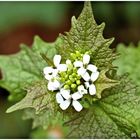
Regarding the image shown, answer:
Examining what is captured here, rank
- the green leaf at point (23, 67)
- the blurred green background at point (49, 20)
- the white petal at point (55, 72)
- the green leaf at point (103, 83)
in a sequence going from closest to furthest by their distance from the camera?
the green leaf at point (103, 83), the white petal at point (55, 72), the green leaf at point (23, 67), the blurred green background at point (49, 20)

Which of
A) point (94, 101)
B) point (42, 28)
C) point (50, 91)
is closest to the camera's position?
point (50, 91)

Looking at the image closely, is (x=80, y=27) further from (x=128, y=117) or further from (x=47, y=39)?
(x=47, y=39)

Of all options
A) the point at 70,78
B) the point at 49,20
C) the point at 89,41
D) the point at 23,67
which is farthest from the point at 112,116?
the point at 49,20

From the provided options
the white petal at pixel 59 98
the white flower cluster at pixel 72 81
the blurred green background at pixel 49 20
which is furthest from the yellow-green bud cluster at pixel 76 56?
the blurred green background at pixel 49 20

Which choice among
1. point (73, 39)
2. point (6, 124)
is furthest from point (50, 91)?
point (6, 124)

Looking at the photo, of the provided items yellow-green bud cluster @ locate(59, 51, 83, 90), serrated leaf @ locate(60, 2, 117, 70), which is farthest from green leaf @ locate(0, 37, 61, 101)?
yellow-green bud cluster @ locate(59, 51, 83, 90)

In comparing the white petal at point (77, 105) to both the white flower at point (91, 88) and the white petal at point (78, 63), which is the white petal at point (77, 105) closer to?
the white flower at point (91, 88)
